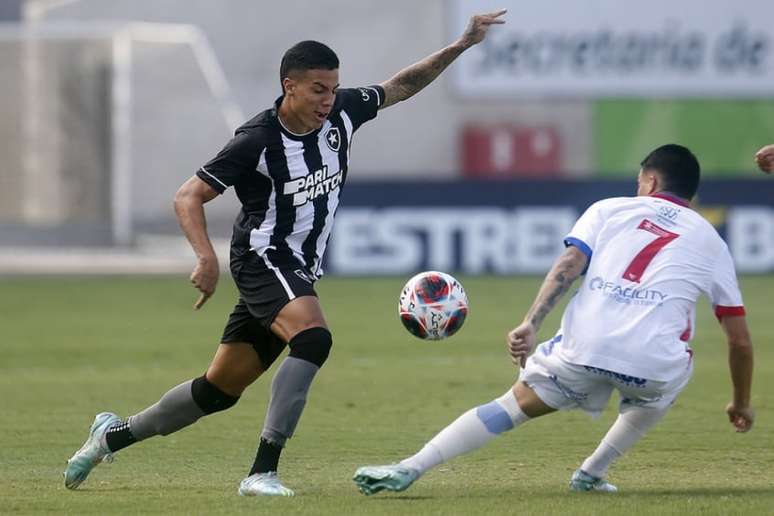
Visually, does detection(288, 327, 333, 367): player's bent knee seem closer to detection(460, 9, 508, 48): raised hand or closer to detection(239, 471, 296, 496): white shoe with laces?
detection(239, 471, 296, 496): white shoe with laces

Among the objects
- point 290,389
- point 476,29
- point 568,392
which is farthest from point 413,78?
point 568,392

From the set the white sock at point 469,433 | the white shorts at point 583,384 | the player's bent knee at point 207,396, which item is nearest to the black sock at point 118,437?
the player's bent knee at point 207,396

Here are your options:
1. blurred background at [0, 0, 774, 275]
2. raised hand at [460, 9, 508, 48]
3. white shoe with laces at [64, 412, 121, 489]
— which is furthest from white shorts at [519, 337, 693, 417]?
blurred background at [0, 0, 774, 275]

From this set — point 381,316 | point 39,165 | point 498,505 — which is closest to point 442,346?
point 381,316

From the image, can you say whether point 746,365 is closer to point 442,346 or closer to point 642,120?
point 442,346

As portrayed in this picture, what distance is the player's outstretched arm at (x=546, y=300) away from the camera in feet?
20.5

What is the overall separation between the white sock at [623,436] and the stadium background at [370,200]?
0.25 meters

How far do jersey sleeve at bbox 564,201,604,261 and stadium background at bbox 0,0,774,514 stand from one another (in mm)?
1135

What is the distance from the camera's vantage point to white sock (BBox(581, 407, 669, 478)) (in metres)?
6.89

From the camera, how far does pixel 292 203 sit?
729 cm

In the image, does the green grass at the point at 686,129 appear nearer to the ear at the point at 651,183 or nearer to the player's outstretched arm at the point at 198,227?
the ear at the point at 651,183

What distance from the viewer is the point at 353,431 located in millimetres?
9414

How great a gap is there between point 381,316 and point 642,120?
1914cm

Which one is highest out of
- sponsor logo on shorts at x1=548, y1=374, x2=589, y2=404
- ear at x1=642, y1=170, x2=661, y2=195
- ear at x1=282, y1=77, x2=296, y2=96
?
ear at x1=282, y1=77, x2=296, y2=96
